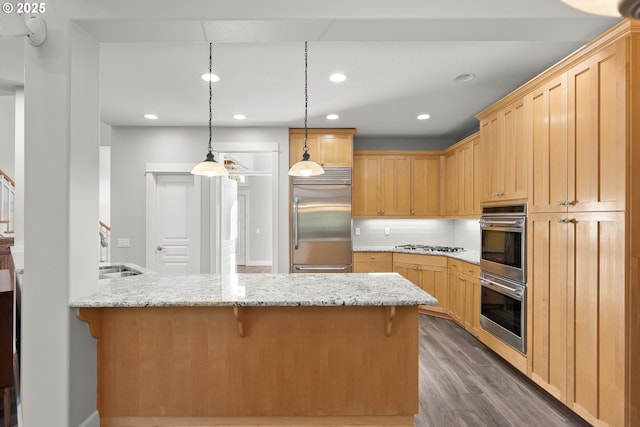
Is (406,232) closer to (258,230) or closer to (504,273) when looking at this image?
(504,273)

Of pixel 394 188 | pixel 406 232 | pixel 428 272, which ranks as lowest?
pixel 428 272

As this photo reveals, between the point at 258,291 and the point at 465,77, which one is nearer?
the point at 258,291

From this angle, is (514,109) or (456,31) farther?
(514,109)

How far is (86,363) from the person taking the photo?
2.08 metres

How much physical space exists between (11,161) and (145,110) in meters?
5.27

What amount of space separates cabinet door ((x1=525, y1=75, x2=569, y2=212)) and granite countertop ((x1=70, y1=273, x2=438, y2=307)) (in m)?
1.27

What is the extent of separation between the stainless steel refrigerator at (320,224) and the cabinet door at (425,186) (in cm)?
123

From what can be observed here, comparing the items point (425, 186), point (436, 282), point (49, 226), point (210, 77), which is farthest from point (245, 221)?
point (49, 226)

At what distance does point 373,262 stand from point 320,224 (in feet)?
3.24

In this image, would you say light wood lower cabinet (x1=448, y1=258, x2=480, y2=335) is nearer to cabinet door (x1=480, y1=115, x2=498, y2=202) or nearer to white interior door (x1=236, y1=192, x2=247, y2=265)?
cabinet door (x1=480, y1=115, x2=498, y2=202)

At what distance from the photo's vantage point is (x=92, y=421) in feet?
6.92

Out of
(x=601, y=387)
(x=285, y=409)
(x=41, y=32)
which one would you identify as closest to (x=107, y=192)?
(x=41, y=32)

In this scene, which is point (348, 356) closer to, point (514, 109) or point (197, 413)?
point (197, 413)

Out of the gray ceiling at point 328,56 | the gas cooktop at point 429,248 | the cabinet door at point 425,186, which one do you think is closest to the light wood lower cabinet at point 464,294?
the gas cooktop at point 429,248
